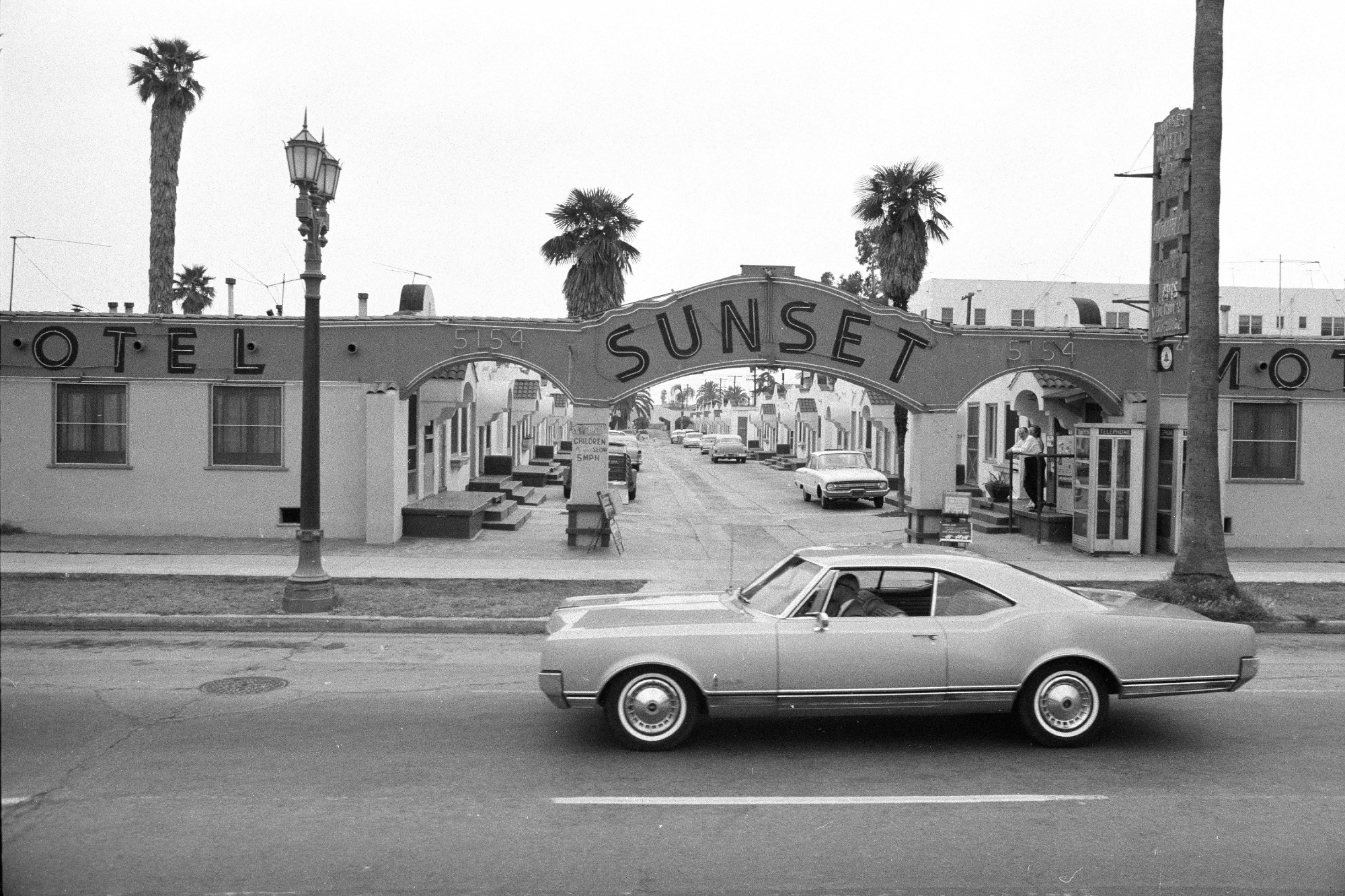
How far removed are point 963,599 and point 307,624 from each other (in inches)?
302

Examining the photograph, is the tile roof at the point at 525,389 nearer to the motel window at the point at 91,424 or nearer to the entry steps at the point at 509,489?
the entry steps at the point at 509,489

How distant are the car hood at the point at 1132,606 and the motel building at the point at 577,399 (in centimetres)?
1016

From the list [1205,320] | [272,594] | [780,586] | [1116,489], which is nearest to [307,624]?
[272,594]

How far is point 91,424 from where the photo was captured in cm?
1845

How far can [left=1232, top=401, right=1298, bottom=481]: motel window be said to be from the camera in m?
19.3

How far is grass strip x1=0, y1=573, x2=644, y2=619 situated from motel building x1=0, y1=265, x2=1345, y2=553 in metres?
3.90

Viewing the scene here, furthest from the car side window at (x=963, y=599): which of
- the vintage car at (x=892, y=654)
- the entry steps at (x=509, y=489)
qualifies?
the entry steps at (x=509, y=489)

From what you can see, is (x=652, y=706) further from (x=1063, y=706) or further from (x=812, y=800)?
(x=1063, y=706)

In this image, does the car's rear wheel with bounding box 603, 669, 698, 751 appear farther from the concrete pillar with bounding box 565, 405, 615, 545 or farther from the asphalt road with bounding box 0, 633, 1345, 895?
the concrete pillar with bounding box 565, 405, 615, 545

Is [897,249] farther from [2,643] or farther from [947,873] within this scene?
[2,643]

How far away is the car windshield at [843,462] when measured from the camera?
30391 millimetres

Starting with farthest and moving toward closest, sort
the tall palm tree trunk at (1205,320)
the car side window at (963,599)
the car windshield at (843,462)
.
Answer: the car windshield at (843,462) < the tall palm tree trunk at (1205,320) < the car side window at (963,599)

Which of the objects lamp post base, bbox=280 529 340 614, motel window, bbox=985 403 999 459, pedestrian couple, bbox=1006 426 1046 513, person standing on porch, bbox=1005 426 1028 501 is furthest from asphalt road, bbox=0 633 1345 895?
motel window, bbox=985 403 999 459

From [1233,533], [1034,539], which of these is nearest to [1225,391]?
[1233,533]
